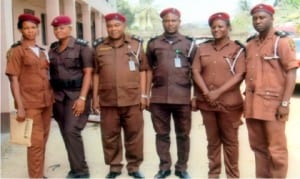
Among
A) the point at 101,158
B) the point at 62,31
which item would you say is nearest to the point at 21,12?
the point at 101,158

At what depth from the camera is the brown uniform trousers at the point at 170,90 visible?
4.45m

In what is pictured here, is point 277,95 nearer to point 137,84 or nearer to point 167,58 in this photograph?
point 167,58

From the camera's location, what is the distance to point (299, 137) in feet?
22.2

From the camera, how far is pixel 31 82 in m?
4.34

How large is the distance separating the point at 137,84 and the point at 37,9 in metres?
8.71

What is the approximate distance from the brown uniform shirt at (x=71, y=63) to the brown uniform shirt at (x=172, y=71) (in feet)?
2.38

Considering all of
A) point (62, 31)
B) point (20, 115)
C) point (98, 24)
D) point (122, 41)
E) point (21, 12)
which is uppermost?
point (98, 24)

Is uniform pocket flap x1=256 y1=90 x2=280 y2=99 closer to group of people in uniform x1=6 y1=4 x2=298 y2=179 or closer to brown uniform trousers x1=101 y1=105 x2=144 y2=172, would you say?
group of people in uniform x1=6 y1=4 x2=298 y2=179

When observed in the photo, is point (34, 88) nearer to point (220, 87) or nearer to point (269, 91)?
point (220, 87)

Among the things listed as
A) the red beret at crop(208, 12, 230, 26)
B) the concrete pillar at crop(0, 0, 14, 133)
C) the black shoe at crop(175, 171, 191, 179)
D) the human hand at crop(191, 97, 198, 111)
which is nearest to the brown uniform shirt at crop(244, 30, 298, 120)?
the red beret at crop(208, 12, 230, 26)

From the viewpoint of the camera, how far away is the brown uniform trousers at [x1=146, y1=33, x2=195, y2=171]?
445 centimetres

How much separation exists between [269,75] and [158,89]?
1.19 meters

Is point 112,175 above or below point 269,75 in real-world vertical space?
below

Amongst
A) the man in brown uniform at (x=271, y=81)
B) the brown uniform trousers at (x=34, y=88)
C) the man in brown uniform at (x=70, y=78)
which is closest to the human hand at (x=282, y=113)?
the man in brown uniform at (x=271, y=81)
